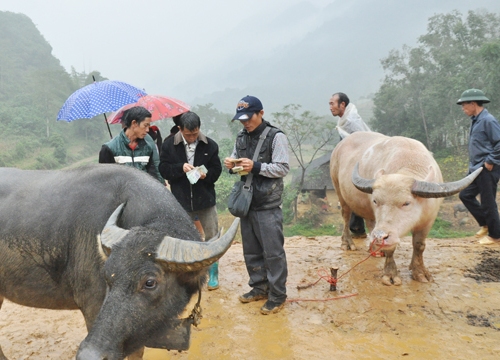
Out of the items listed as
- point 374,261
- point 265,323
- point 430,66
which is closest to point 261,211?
point 265,323

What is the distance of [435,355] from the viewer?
3.13 meters

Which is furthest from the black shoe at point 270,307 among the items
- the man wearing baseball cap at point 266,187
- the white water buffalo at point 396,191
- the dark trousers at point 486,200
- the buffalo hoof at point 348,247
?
the dark trousers at point 486,200

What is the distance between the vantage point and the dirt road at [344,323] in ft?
10.9

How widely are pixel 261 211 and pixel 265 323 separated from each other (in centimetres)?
118

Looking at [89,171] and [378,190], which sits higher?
[89,171]

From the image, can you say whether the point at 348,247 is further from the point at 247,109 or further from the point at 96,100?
the point at 96,100

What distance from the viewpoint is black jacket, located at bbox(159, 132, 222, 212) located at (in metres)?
4.20

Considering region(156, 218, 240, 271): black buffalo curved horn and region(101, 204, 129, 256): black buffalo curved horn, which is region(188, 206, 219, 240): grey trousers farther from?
region(156, 218, 240, 271): black buffalo curved horn

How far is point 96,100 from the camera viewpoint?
4742 millimetres

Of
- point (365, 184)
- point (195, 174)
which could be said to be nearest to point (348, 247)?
point (365, 184)

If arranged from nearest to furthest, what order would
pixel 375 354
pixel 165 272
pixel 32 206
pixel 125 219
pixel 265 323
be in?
pixel 165 272 < pixel 125 219 < pixel 32 206 < pixel 375 354 < pixel 265 323

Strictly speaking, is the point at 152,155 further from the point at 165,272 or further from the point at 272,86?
the point at 272,86

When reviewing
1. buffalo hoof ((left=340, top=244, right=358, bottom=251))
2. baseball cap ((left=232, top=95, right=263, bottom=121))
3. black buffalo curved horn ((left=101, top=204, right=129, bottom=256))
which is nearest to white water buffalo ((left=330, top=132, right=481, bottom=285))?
buffalo hoof ((left=340, top=244, right=358, bottom=251))

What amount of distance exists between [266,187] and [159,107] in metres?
2.04
